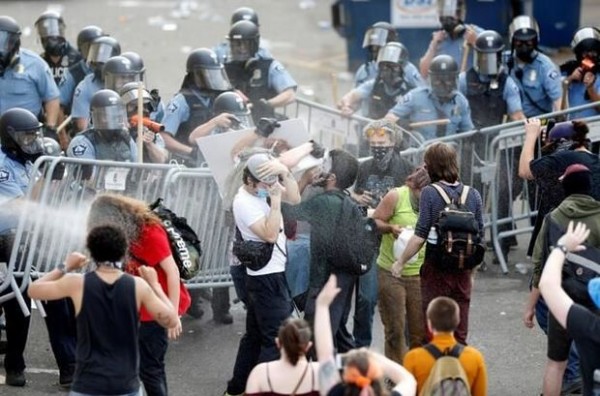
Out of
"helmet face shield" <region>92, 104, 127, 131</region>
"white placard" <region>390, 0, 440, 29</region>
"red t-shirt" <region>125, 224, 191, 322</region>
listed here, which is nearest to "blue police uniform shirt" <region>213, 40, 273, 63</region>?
"helmet face shield" <region>92, 104, 127, 131</region>

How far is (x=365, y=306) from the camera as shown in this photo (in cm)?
968

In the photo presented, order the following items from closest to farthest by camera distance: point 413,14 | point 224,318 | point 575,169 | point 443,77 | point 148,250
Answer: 1. point 148,250
2. point 575,169
3. point 224,318
4. point 443,77
5. point 413,14

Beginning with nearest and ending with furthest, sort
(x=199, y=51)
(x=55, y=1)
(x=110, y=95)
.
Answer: (x=110, y=95) → (x=199, y=51) → (x=55, y=1)

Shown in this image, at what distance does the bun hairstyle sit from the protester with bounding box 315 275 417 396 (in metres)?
0.07

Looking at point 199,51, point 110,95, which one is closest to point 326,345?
point 110,95

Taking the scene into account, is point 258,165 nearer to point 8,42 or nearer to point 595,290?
point 595,290

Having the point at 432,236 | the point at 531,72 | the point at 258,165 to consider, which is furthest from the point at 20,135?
the point at 531,72

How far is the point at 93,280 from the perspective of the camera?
7.37m

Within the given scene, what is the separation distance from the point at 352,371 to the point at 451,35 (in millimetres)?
8570

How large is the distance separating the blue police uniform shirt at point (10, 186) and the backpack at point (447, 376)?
3.49 m

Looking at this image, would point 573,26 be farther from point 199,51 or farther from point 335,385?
point 335,385

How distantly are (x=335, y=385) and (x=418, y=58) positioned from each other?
42.9 feet

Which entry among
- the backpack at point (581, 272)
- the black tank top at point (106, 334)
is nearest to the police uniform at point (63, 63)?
the backpack at point (581, 272)

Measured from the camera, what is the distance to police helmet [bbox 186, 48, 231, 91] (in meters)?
12.1
